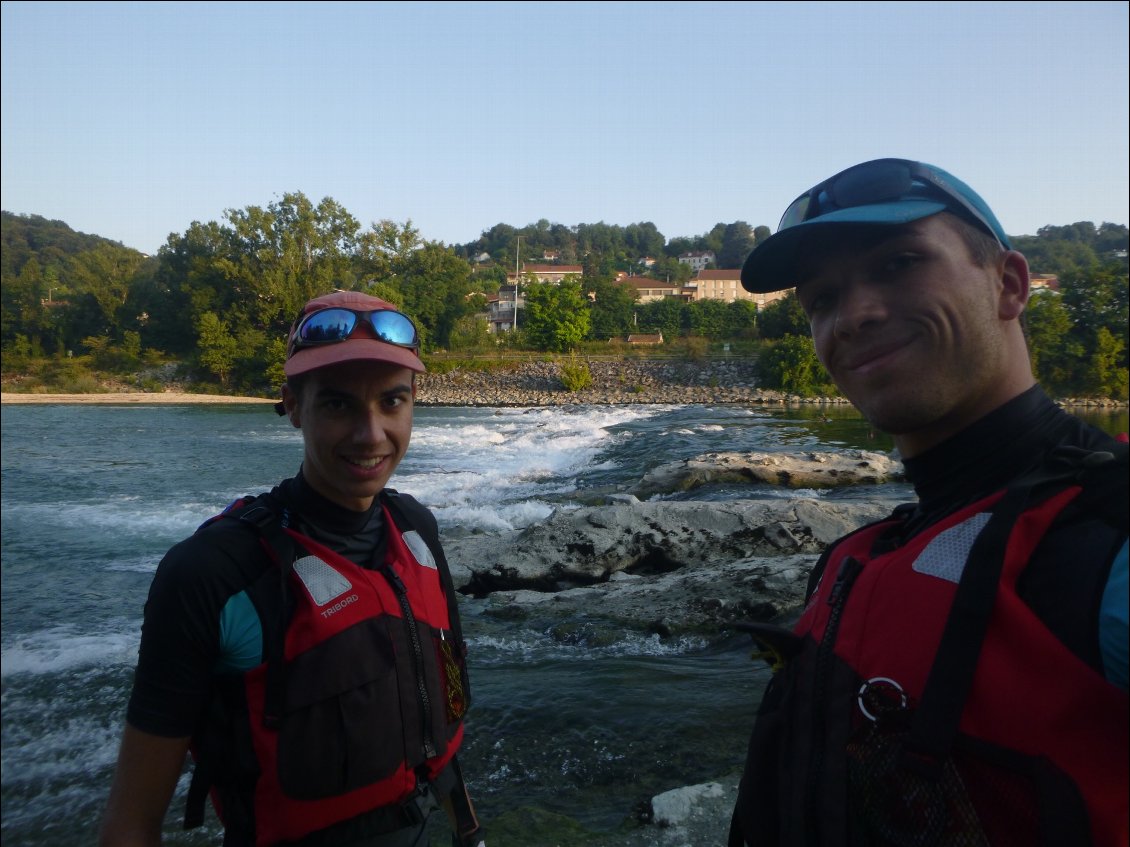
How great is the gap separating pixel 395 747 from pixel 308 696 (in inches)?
10.8

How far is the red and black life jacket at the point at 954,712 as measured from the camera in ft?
3.20

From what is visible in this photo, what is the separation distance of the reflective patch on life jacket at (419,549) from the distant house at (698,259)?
510 ft

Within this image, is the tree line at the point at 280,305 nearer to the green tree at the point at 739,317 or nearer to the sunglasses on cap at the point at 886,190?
the green tree at the point at 739,317

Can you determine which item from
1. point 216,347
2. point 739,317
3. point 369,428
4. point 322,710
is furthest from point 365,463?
point 739,317

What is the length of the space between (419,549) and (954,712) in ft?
4.90

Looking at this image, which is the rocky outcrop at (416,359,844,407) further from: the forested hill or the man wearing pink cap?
the man wearing pink cap

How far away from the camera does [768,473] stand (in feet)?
44.8

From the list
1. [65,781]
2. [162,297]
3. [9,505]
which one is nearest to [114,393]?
[162,297]

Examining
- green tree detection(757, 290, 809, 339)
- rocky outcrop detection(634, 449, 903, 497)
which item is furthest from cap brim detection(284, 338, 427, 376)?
green tree detection(757, 290, 809, 339)

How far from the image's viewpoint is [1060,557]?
101cm

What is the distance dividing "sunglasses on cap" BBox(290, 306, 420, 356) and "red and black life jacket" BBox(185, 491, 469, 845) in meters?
0.43

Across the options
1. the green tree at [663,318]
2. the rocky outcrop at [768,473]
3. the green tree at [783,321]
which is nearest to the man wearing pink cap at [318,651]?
the rocky outcrop at [768,473]

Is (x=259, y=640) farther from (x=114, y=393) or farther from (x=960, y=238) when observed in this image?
(x=114, y=393)

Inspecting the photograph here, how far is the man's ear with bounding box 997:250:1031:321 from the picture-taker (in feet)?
4.50
